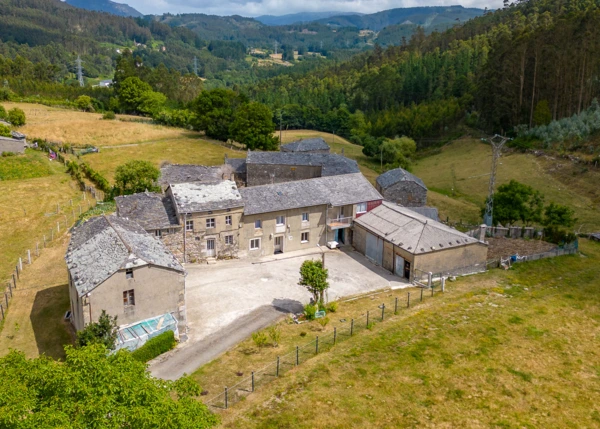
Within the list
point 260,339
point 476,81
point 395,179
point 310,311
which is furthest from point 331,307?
point 476,81

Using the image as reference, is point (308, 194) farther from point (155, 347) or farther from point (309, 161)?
point (155, 347)

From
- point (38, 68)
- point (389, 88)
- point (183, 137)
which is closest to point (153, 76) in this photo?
point (38, 68)

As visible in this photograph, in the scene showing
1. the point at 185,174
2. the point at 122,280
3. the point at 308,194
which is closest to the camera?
the point at 122,280

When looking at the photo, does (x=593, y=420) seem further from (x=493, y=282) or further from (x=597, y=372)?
(x=493, y=282)

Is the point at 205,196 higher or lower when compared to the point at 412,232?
higher

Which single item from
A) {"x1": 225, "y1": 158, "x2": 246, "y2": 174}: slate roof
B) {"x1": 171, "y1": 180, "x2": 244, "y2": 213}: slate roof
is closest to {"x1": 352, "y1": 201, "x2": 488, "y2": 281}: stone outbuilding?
{"x1": 171, "y1": 180, "x2": 244, "y2": 213}: slate roof

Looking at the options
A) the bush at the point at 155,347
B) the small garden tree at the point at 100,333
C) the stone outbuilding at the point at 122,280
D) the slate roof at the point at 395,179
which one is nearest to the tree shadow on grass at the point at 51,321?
the stone outbuilding at the point at 122,280

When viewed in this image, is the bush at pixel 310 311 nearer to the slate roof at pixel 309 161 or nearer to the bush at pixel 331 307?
the bush at pixel 331 307
